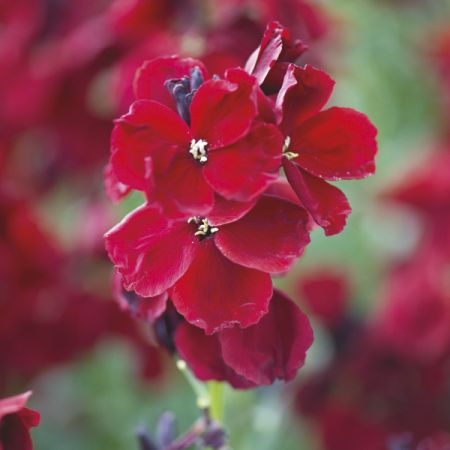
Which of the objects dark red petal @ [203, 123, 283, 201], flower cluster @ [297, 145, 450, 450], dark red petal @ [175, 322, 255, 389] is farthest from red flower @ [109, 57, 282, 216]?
flower cluster @ [297, 145, 450, 450]

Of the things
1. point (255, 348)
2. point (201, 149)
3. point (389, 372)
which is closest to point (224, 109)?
point (201, 149)

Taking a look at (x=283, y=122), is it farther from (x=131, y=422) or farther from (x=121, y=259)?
(x=131, y=422)

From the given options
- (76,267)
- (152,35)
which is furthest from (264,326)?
(76,267)

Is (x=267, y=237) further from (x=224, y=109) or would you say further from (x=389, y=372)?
(x=389, y=372)

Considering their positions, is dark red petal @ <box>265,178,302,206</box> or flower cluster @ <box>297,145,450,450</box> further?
flower cluster @ <box>297,145,450,450</box>

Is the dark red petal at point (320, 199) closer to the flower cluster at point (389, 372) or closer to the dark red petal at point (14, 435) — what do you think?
the dark red petal at point (14, 435)

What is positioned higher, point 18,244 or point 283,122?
point 283,122

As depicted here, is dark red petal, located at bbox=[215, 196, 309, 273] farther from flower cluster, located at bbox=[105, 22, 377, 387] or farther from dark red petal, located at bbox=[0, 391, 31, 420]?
dark red petal, located at bbox=[0, 391, 31, 420]
